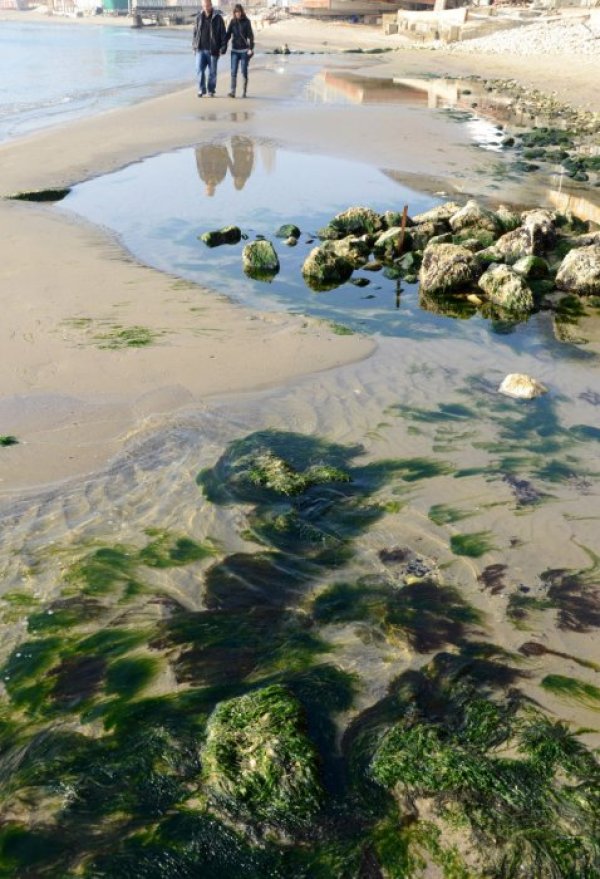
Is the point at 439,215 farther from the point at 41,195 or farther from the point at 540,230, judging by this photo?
the point at 41,195

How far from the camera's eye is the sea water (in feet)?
63.6

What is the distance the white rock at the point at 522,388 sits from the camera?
17.9ft

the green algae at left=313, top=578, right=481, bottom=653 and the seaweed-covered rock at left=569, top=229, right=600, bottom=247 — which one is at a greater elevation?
the seaweed-covered rock at left=569, top=229, right=600, bottom=247

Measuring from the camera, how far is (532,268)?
26.0 feet

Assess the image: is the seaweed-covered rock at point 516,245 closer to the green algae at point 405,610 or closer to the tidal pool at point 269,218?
the tidal pool at point 269,218

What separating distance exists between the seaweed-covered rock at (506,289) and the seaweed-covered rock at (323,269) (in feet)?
5.09

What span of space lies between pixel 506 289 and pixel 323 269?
1979 mm

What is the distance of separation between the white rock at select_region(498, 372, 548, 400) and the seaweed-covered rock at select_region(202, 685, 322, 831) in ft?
11.4

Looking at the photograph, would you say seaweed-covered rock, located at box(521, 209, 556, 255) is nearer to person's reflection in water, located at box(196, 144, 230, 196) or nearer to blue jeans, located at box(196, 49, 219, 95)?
person's reflection in water, located at box(196, 144, 230, 196)

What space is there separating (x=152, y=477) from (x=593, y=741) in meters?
2.79

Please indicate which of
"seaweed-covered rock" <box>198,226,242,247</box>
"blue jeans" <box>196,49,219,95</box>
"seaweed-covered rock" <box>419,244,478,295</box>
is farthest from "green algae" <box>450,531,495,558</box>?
"blue jeans" <box>196,49,219,95</box>

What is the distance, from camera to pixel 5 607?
3.36 m

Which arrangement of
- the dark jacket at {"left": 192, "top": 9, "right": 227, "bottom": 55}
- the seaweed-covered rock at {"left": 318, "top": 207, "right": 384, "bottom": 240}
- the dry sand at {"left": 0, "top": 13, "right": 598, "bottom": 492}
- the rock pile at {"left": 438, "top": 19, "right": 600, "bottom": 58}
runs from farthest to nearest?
the rock pile at {"left": 438, "top": 19, "right": 600, "bottom": 58} < the dark jacket at {"left": 192, "top": 9, "right": 227, "bottom": 55} < the seaweed-covered rock at {"left": 318, "top": 207, "right": 384, "bottom": 240} < the dry sand at {"left": 0, "top": 13, "right": 598, "bottom": 492}

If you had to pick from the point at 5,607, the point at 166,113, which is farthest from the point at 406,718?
the point at 166,113
